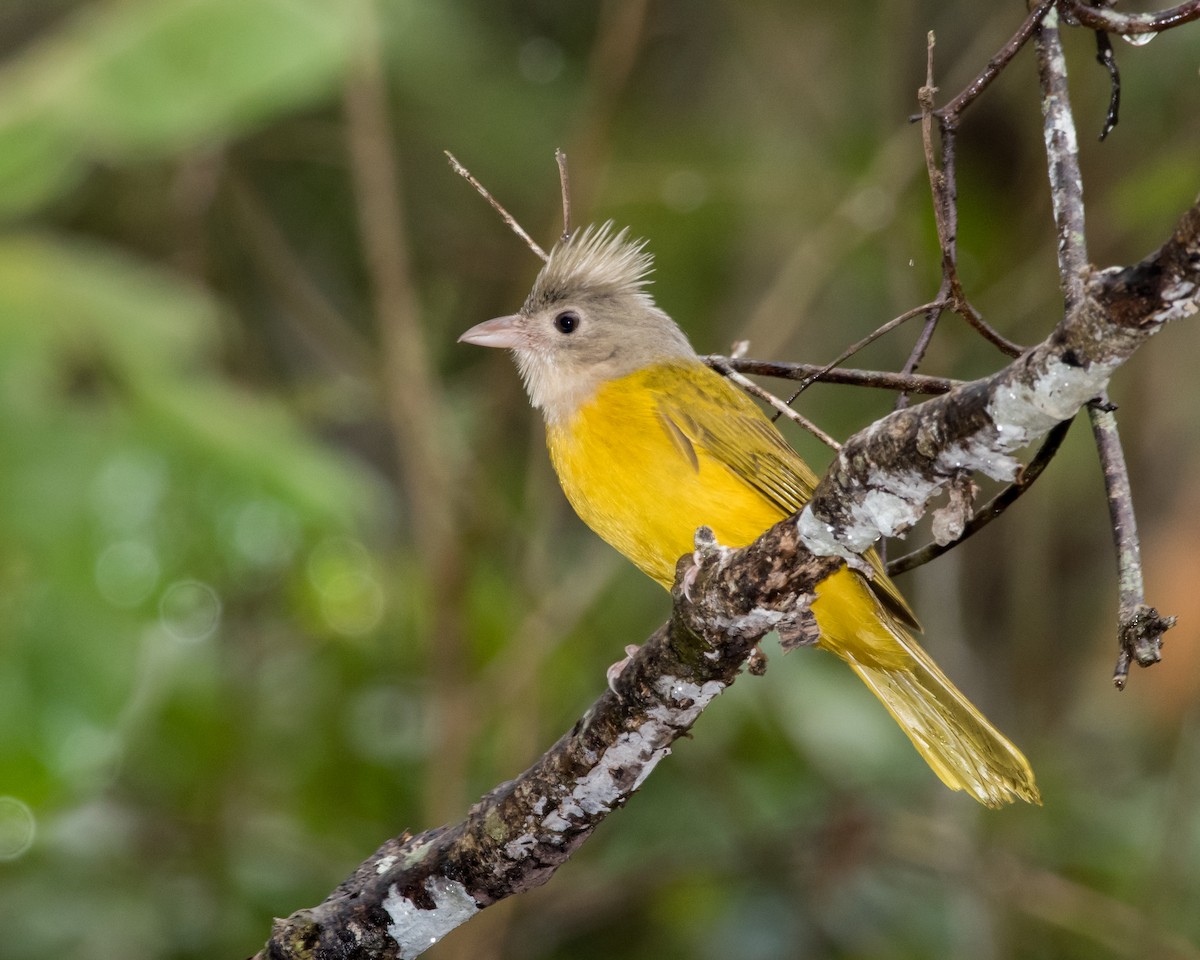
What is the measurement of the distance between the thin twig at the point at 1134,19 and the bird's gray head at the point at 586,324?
6.29 feet

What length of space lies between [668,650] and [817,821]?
2.93m

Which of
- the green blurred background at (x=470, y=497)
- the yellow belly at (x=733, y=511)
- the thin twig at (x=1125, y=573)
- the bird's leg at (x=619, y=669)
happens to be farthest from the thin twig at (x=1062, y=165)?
the green blurred background at (x=470, y=497)

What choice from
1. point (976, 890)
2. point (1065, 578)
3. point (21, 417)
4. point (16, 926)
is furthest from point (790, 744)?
point (21, 417)

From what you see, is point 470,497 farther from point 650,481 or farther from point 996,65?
point 996,65

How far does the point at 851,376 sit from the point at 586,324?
1.93 metres

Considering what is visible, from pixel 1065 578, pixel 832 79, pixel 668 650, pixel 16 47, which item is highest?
pixel 16 47

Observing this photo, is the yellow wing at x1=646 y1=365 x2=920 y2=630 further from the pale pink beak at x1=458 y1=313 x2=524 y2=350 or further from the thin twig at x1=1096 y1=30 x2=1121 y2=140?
the thin twig at x1=1096 y1=30 x2=1121 y2=140

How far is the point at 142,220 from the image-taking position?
21.5ft

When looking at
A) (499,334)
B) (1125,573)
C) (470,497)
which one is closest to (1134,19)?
(1125,573)

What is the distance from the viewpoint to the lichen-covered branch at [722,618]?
1.58 m

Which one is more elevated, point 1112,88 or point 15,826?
point 15,826

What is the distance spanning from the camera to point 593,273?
390 cm

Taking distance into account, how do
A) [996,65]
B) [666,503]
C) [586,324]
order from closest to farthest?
[996,65], [666,503], [586,324]

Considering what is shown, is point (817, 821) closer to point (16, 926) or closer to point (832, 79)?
point (16, 926)
